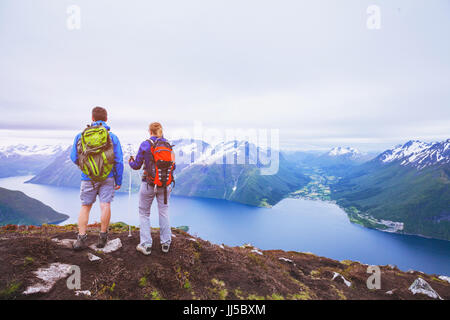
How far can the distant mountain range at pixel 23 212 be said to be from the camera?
14162 cm

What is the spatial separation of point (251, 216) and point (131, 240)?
525 ft

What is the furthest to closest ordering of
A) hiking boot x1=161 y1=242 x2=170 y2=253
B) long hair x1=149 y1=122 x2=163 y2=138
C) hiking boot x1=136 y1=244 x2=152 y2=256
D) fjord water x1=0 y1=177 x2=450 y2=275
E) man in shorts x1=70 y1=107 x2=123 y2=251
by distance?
fjord water x1=0 y1=177 x2=450 y2=275 → hiking boot x1=161 y1=242 x2=170 y2=253 → long hair x1=149 y1=122 x2=163 y2=138 → hiking boot x1=136 y1=244 x2=152 y2=256 → man in shorts x1=70 y1=107 x2=123 y2=251

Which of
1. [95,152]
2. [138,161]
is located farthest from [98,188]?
[138,161]

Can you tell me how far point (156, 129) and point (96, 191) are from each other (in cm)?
275

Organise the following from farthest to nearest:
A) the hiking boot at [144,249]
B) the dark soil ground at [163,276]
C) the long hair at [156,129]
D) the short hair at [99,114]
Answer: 1. the long hair at [156,129]
2. the hiking boot at [144,249]
3. the short hair at [99,114]
4. the dark soil ground at [163,276]

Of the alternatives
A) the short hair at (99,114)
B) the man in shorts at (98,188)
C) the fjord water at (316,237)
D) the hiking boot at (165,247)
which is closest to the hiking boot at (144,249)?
the hiking boot at (165,247)

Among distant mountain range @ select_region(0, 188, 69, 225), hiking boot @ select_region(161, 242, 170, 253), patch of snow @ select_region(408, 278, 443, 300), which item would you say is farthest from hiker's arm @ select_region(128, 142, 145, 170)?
distant mountain range @ select_region(0, 188, 69, 225)

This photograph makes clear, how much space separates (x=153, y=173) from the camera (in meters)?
6.38

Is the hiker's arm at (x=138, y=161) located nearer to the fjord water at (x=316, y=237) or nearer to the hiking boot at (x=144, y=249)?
the hiking boot at (x=144, y=249)

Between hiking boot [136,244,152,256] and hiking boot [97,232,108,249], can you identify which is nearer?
hiking boot [136,244,152,256]

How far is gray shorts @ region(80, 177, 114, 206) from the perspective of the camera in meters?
6.35

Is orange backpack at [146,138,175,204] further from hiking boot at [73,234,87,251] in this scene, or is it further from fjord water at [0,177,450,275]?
fjord water at [0,177,450,275]

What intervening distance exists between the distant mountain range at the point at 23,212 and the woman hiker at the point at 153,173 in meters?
177

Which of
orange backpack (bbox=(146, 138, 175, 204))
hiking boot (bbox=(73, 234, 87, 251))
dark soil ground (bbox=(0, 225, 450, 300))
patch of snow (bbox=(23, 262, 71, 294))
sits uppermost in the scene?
orange backpack (bbox=(146, 138, 175, 204))
